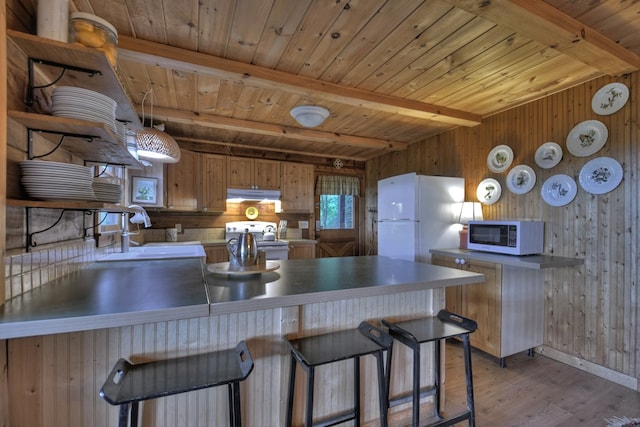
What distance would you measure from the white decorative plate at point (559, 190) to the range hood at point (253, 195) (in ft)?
10.6

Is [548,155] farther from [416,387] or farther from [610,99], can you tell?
[416,387]

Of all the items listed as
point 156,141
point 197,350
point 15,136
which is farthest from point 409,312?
point 156,141

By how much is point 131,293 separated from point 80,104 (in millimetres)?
708

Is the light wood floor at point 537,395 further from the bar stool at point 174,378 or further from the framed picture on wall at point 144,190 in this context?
the framed picture on wall at point 144,190

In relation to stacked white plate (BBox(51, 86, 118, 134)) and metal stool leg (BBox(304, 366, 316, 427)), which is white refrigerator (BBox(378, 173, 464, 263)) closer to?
metal stool leg (BBox(304, 366, 316, 427))

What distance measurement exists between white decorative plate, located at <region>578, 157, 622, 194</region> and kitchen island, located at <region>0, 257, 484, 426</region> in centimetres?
164

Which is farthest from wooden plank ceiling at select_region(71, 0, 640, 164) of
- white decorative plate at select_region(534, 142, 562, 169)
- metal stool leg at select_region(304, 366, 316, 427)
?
metal stool leg at select_region(304, 366, 316, 427)

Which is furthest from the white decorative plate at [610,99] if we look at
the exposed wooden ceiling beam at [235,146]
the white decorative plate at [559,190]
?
the exposed wooden ceiling beam at [235,146]

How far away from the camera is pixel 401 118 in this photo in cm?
317

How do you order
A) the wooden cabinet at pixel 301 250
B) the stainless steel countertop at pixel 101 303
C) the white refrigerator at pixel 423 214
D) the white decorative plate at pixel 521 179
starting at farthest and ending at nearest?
the wooden cabinet at pixel 301 250 → the white refrigerator at pixel 423 214 → the white decorative plate at pixel 521 179 → the stainless steel countertop at pixel 101 303

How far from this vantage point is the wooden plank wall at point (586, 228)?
209cm

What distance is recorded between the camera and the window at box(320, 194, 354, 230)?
5.18 meters

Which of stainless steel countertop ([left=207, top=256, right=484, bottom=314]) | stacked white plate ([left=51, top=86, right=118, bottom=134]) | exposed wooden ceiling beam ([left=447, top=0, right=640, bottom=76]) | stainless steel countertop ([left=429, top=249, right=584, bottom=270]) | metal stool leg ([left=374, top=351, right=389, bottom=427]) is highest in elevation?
exposed wooden ceiling beam ([left=447, top=0, right=640, bottom=76])

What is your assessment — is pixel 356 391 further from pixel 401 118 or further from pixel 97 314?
pixel 401 118
